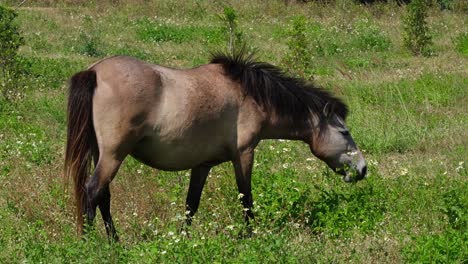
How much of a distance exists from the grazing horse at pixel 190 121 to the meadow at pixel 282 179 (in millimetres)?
338

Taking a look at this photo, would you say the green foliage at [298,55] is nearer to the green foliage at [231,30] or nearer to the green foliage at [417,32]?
the green foliage at [231,30]

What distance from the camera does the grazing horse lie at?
26.2 ft

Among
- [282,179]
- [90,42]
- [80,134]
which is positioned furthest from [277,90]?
[90,42]

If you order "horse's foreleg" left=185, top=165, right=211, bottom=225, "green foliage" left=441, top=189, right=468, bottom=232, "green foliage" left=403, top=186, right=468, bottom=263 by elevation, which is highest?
"green foliage" left=403, top=186, right=468, bottom=263

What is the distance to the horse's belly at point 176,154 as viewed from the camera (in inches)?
325

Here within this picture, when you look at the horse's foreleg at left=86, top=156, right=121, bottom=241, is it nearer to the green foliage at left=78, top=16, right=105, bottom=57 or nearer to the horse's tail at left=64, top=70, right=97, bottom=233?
the horse's tail at left=64, top=70, right=97, bottom=233

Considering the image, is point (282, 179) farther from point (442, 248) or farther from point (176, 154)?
point (442, 248)

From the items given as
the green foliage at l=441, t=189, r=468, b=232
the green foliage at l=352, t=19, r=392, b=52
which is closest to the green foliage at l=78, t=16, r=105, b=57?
the green foliage at l=352, t=19, r=392, b=52

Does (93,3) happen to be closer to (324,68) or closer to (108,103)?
(324,68)

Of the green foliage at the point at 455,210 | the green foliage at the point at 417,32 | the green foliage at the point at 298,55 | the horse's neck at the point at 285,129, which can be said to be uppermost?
the green foliage at the point at 455,210

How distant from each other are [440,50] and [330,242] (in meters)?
15.6

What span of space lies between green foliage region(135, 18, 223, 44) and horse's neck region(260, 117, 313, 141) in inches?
529

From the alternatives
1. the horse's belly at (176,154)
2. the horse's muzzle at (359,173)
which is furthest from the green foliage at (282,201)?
the horse's muzzle at (359,173)

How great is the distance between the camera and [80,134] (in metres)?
8.07
